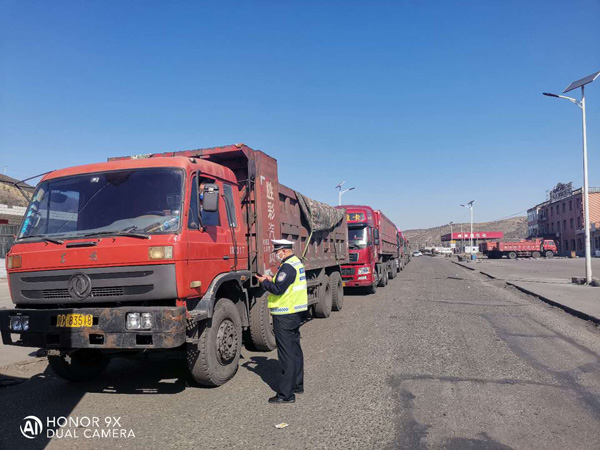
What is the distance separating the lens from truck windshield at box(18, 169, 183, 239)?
16.0 feet

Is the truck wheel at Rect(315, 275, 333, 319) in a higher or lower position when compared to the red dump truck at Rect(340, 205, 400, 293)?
lower

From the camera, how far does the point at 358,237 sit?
50.0 ft

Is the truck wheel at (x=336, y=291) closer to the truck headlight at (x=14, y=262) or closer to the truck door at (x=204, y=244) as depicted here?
the truck door at (x=204, y=244)

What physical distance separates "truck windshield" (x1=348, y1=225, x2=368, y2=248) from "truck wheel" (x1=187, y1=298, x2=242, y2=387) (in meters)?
9.67

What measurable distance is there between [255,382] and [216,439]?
1.65m

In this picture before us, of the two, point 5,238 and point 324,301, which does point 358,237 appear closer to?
point 324,301

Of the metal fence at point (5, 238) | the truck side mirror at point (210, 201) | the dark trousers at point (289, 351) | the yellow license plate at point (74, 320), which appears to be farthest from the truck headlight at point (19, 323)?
the metal fence at point (5, 238)

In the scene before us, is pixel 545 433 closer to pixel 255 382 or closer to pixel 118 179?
pixel 255 382

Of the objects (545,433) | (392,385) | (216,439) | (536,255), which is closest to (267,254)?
(392,385)

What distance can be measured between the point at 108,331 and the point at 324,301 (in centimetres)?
673

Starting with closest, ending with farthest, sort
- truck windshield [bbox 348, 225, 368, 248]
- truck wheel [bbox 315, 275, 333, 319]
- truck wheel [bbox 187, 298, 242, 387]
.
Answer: truck wheel [bbox 187, 298, 242, 387]
truck wheel [bbox 315, 275, 333, 319]
truck windshield [bbox 348, 225, 368, 248]

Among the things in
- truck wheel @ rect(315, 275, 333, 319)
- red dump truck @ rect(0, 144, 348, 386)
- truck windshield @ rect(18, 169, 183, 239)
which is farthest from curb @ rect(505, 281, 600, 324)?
truck windshield @ rect(18, 169, 183, 239)

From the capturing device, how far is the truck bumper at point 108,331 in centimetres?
433

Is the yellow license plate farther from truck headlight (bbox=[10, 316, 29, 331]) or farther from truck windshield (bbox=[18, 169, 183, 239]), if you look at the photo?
truck windshield (bbox=[18, 169, 183, 239])
